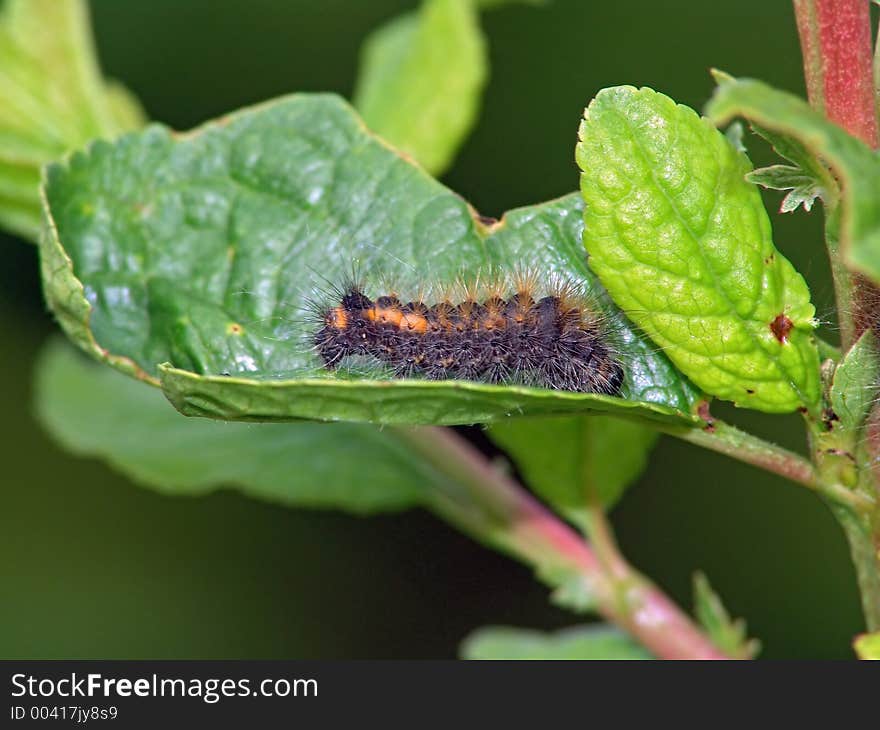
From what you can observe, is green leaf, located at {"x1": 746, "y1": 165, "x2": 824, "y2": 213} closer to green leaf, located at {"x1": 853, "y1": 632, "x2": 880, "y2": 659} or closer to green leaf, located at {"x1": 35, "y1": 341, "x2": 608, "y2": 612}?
green leaf, located at {"x1": 853, "y1": 632, "x2": 880, "y2": 659}

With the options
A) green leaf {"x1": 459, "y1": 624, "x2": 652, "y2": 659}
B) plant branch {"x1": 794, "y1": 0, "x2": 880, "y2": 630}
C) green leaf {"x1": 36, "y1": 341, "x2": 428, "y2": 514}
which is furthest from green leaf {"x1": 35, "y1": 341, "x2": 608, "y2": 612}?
plant branch {"x1": 794, "y1": 0, "x2": 880, "y2": 630}

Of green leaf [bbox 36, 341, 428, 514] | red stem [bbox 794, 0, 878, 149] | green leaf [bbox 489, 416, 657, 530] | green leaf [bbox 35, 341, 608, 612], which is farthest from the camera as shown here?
green leaf [bbox 36, 341, 428, 514]

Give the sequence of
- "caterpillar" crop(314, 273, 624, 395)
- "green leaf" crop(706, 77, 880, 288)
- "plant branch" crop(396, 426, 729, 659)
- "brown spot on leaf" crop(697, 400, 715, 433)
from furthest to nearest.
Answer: "plant branch" crop(396, 426, 729, 659) < "caterpillar" crop(314, 273, 624, 395) < "brown spot on leaf" crop(697, 400, 715, 433) < "green leaf" crop(706, 77, 880, 288)

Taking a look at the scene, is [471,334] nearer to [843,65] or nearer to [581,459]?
[581,459]

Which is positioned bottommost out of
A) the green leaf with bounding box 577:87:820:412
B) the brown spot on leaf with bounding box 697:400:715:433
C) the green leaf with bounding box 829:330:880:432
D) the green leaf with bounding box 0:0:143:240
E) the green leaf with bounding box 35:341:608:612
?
the green leaf with bounding box 829:330:880:432

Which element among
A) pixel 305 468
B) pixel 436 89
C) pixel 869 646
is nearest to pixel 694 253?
pixel 869 646

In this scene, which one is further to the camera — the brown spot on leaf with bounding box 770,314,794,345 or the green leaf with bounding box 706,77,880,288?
the brown spot on leaf with bounding box 770,314,794,345
